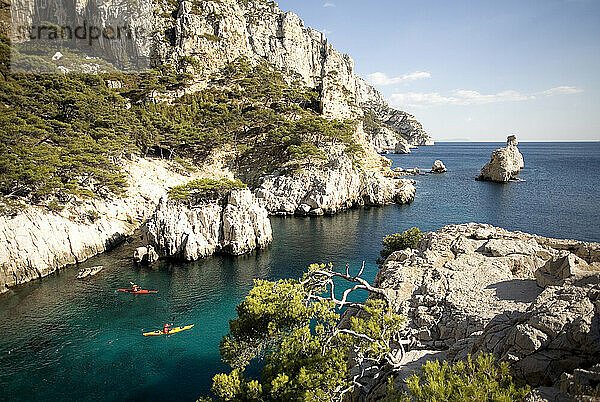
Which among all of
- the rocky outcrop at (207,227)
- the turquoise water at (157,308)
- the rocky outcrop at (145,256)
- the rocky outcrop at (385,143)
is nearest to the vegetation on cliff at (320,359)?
the turquoise water at (157,308)

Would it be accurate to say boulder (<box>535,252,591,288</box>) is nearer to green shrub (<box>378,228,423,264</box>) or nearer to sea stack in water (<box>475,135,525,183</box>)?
green shrub (<box>378,228,423,264</box>)

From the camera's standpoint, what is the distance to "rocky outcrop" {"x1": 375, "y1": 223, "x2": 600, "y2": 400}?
8.43 meters

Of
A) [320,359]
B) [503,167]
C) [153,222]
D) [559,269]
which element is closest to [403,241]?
[559,269]

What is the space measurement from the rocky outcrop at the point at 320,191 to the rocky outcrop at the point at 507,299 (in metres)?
31.7

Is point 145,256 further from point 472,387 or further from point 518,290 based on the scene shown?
point 472,387

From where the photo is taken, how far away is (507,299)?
15250 millimetres

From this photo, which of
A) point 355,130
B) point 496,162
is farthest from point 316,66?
point 496,162

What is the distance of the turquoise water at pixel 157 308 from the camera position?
58.1 feet

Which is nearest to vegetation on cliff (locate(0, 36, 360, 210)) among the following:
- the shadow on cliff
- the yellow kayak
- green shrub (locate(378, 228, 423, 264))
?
the yellow kayak

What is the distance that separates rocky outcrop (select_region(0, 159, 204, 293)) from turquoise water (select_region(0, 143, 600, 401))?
157 cm

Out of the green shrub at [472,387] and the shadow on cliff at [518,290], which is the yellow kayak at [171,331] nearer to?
the green shrub at [472,387]

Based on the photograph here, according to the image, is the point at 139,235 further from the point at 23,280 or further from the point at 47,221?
the point at 23,280

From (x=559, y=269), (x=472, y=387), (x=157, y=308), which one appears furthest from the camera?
(x=157, y=308)

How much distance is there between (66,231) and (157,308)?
48.9ft
